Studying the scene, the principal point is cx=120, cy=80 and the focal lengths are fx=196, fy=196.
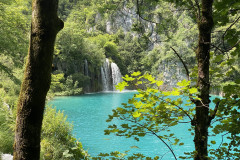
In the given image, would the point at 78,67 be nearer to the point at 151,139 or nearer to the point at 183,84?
the point at 151,139

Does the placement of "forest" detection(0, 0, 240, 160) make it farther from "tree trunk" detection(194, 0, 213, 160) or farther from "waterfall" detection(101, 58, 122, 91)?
"waterfall" detection(101, 58, 122, 91)

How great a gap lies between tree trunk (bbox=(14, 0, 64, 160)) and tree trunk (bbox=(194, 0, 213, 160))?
3.50ft

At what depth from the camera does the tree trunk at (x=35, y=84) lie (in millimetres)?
1285

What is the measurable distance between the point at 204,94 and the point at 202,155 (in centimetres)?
43

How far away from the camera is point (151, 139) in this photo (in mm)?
9055

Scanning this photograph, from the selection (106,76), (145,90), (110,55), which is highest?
(110,55)

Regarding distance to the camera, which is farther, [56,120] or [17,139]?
[56,120]

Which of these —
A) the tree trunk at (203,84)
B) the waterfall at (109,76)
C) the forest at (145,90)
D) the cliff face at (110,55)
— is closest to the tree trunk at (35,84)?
the forest at (145,90)

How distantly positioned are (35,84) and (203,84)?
1.17m

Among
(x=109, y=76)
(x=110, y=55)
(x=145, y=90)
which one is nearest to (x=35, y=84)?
(x=145, y=90)

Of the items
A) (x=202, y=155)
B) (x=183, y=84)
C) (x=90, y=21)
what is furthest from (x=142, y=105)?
(x=90, y=21)

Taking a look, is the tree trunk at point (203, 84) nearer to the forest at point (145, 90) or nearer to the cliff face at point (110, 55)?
the forest at point (145, 90)

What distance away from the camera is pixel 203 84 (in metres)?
1.41

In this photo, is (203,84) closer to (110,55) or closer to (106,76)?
(106,76)
